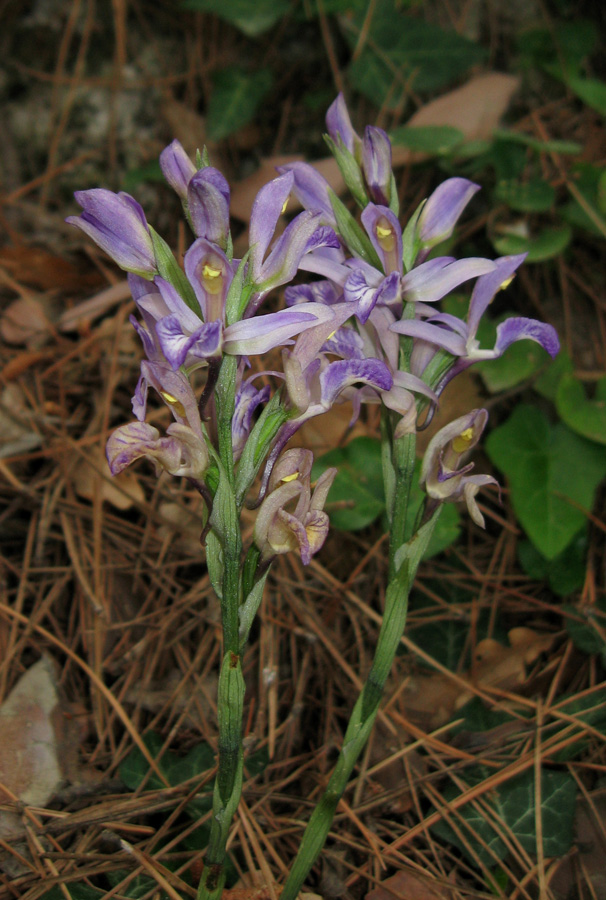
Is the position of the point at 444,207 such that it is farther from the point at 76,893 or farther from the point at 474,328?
the point at 76,893

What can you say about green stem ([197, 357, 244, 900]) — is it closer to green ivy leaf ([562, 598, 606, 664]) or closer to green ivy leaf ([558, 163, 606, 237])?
green ivy leaf ([562, 598, 606, 664])

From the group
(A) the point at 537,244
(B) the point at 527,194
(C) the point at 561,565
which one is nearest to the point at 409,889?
(C) the point at 561,565

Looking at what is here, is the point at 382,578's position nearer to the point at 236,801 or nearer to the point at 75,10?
the point at 236,801

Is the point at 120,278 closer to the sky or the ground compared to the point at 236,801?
closer to the sky

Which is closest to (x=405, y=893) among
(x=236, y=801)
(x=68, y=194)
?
(x=236, y=801)

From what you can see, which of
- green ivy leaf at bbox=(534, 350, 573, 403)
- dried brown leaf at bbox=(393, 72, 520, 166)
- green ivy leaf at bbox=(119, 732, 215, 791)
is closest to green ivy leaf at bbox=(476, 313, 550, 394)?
green ivy leaf at bbox=(534, 350, 573, 403)

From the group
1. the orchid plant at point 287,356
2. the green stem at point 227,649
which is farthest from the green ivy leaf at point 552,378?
the green stem at point 227,649
